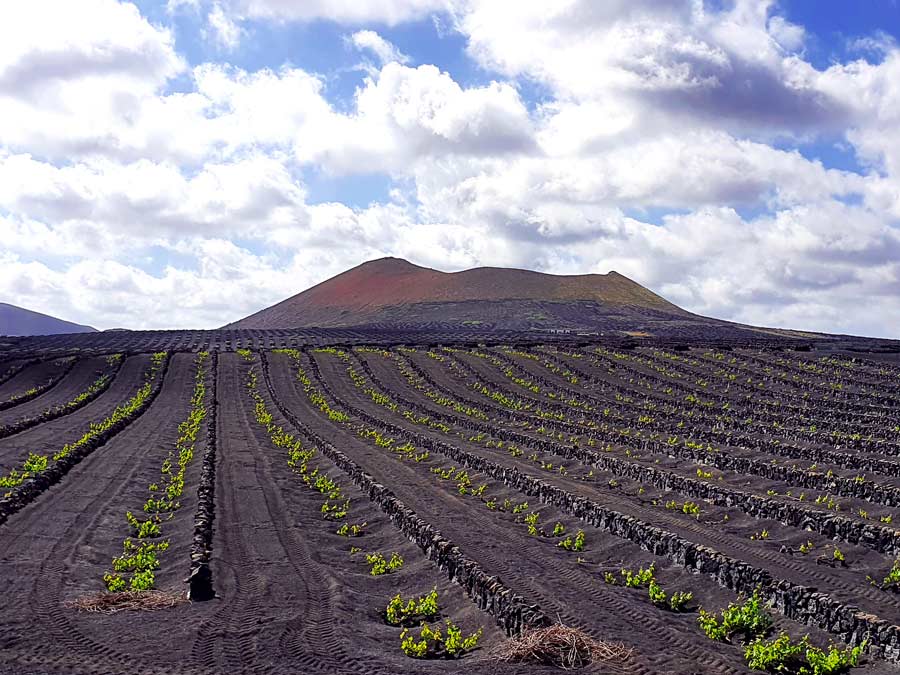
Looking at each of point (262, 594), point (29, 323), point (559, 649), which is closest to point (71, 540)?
point (262, 594)

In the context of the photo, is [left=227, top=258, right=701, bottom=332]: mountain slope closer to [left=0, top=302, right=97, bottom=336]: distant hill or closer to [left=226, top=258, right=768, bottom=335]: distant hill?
[left=226, top=258, right=768, bottom=335]: distant hill

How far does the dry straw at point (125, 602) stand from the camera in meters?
12.0

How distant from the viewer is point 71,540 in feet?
53.8

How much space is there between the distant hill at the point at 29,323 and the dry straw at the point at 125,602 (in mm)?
180243

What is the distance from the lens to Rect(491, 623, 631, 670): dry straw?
401 inches

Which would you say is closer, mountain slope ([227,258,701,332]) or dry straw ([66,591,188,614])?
dry straw ([66,591,188,614])

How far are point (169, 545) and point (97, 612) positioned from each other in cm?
499

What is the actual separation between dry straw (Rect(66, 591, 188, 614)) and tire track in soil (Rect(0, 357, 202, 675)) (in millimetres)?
306

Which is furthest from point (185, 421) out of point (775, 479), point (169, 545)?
point (775, 479)

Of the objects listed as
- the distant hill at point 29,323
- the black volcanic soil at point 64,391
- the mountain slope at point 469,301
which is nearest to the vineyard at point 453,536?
the black volcanic soil at point 64,391

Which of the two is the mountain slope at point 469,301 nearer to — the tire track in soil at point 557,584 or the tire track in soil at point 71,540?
the tire track in soil at point 71,540

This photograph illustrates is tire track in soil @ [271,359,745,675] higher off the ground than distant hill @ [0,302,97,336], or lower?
lower

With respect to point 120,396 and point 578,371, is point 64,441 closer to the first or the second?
A: point 120,396

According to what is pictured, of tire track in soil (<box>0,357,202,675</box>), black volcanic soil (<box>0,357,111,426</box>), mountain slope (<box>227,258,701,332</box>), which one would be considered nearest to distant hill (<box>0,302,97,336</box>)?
mountain slope (<box>227,258,701,332</box>)
